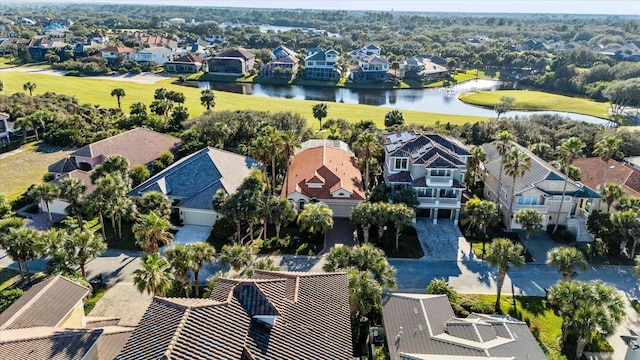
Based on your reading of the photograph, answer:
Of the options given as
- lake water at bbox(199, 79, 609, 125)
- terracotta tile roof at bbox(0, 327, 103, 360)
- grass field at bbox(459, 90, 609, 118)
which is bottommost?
lake water at bbox(199, 79, 609, 125)

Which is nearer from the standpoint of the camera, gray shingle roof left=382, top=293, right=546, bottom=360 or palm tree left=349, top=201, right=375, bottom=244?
gray shingle roof left=382, top=293, right=546, bottom=360

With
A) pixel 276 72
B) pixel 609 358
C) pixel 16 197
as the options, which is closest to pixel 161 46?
pixel 276 72

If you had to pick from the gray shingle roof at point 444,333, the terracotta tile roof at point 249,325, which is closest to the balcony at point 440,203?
the gray shingle roof at point 444,333

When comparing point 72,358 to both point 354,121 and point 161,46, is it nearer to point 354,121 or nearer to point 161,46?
point 354,121

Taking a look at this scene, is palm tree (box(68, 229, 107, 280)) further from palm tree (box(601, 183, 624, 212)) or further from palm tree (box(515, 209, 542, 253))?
palm tree (box(601, 183, 624, 212))

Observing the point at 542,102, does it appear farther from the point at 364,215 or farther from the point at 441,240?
the point at 364,215

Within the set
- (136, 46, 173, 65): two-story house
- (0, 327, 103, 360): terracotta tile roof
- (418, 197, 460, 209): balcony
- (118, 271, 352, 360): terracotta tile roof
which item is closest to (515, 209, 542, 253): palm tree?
(418, 197, 460, 209): balcony

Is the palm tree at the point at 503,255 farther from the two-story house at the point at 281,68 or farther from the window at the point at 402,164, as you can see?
the two-story house at the point at 281,68

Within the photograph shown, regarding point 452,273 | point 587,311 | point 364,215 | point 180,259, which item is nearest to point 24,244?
point 180,259
